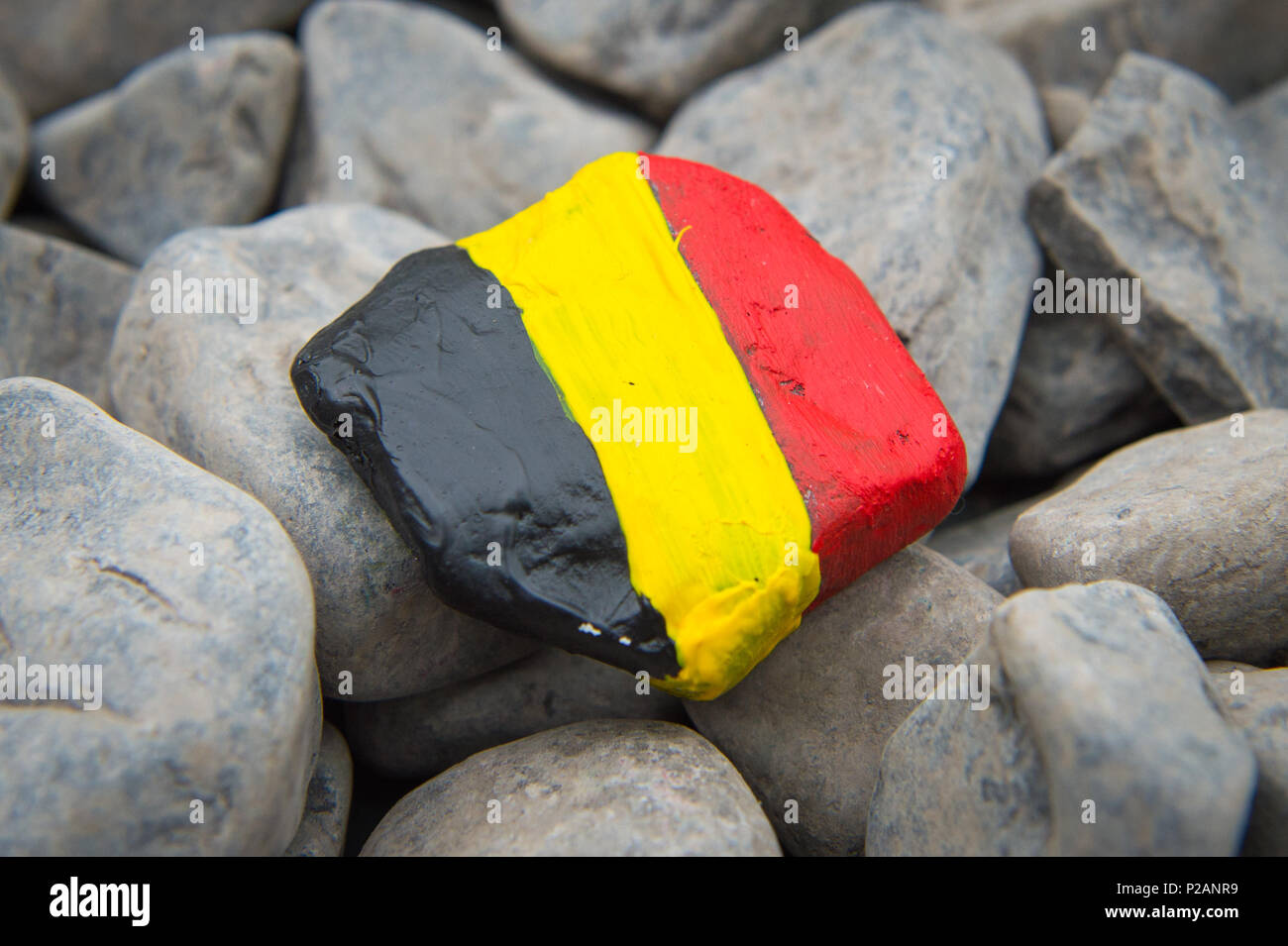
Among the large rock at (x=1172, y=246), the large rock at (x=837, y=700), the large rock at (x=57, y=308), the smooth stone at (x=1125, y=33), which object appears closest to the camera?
the large rock at (x=837, y=700)

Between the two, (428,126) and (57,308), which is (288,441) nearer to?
(57,308)

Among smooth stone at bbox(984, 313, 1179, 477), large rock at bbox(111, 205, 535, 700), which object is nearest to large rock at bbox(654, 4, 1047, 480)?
smooth stone at bbox(984, 313, 1179, 477)

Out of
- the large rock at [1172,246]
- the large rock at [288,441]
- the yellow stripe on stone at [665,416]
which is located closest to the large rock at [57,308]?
the large rock at [288,441]

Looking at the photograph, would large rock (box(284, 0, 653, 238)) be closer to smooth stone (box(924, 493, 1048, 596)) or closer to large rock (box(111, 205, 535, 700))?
large rock (box(111, 205, 535, 700))

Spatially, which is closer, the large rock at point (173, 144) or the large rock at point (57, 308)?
the large rock at point (57, 308)

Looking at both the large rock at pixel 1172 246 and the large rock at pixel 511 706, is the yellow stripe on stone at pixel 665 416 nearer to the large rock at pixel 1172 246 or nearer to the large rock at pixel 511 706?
the large rock at pixel 511 706

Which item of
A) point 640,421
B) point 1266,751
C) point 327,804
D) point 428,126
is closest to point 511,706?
point 327,804

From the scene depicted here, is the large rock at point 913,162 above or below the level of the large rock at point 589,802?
above
